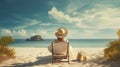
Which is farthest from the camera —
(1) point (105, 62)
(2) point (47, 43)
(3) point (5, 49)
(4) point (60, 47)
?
(2) point (47, 43)

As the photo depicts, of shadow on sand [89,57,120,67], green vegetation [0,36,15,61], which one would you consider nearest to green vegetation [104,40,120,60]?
shadow on sand [89,57,120,67]

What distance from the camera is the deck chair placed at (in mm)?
6605

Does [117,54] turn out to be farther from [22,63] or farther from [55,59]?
[22,63]

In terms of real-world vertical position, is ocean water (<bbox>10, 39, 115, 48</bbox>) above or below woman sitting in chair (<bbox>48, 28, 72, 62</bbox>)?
above

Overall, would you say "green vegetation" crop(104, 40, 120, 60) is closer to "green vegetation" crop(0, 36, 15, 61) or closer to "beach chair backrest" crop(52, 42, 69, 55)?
"beach chair backrest" crop(52, 42, 69, 55)

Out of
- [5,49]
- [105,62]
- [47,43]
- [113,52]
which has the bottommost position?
[105,62]

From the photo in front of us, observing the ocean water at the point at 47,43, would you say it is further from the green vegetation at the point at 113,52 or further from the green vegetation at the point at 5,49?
the green vegetation at the point at 113,52

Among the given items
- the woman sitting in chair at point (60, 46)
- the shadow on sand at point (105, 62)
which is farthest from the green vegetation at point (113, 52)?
the woman sitting in chair at point (60, 46)

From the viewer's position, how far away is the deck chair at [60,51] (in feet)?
21.7

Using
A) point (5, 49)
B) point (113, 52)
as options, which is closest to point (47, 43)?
point (5, 49)

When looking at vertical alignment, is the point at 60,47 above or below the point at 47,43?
below

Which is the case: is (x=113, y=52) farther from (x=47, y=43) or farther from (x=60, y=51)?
(x=47, y=43)

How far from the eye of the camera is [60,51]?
266 inches

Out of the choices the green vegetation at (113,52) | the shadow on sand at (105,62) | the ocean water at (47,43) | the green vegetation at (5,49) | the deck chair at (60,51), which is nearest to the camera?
the shadow on sand at (105,62)
